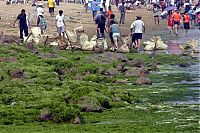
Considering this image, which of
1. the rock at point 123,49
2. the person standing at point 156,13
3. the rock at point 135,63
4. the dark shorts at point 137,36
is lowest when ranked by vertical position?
the person standing at point 156,13

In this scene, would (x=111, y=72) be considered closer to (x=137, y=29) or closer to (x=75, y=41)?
(x=137, y=29)

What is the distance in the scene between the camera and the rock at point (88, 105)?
14180 millimetres

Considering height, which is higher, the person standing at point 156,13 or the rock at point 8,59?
the rock at point 8,59

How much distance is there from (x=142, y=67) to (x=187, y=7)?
2531cm

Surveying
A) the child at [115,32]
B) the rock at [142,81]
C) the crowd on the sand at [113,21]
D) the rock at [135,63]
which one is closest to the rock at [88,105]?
the rock at [142,81]

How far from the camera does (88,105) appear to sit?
46.8 ft

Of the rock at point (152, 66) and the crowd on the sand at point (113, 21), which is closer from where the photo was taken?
the rock at point (152, 66)

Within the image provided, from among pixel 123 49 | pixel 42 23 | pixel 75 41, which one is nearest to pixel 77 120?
pixel 123 49

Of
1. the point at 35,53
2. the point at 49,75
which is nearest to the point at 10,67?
the point at 49,75

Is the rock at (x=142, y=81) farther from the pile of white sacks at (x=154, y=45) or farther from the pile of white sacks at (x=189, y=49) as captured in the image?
the pile of white sacks at (x=154, y=45)

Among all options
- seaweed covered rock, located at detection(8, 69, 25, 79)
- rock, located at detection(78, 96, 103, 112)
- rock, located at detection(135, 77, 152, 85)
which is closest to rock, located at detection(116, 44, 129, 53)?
rock, located at detection(135, 77, 152, 85)

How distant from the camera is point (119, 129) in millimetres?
12266

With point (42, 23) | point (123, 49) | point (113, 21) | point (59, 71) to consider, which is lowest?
point (123, 49)

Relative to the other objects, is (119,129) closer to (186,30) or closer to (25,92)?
(25,92)
